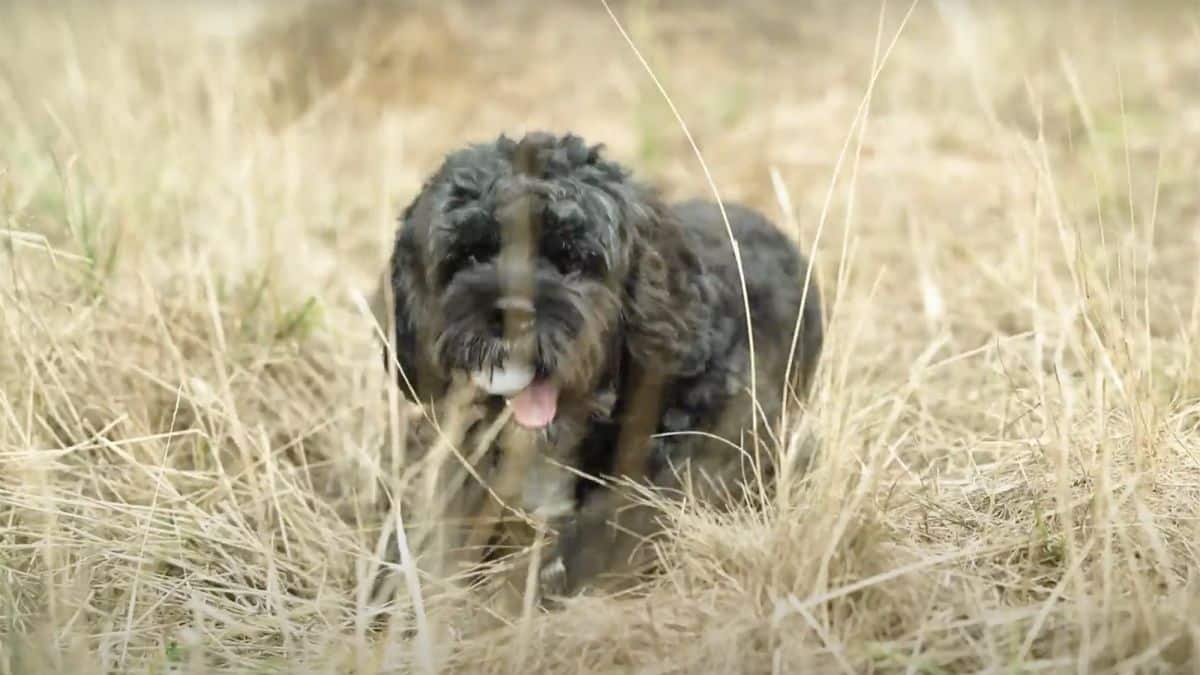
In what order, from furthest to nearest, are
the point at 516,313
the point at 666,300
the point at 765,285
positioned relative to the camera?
the point at 765,285
the point at 666,300
the point at 516,313

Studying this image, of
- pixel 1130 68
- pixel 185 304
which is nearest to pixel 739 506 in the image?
pixel 185 304

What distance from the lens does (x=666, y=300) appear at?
3.32m

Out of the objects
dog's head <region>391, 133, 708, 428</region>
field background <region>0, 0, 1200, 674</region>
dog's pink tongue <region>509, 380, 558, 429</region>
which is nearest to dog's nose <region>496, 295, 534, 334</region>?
dog's head <region>391, 133, 708, 428</region>

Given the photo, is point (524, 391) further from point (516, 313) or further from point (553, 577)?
point (553, 577)

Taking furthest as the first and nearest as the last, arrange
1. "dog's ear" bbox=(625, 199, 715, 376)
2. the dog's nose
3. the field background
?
"dog's ear" bbox=(625, 199, 715, 376), the dog's nose, the field background

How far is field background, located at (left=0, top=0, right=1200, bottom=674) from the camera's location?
2791 millimetres

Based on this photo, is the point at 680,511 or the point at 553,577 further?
the point at 553,577

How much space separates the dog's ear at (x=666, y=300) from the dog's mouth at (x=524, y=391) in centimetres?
28

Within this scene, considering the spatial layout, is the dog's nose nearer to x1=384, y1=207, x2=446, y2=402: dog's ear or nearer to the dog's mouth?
the dog's mouth

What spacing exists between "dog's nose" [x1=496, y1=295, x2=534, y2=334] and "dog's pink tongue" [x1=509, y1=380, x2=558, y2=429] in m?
0.18

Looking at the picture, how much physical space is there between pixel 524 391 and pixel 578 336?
211mm

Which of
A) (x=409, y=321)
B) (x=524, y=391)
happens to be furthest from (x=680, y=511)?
(x=409, y=321)

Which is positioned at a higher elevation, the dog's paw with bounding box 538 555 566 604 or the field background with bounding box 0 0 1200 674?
→ the field background with bounding box 0 0 1200 674

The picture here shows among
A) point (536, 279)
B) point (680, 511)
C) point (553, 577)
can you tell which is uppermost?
point (536, 279)
